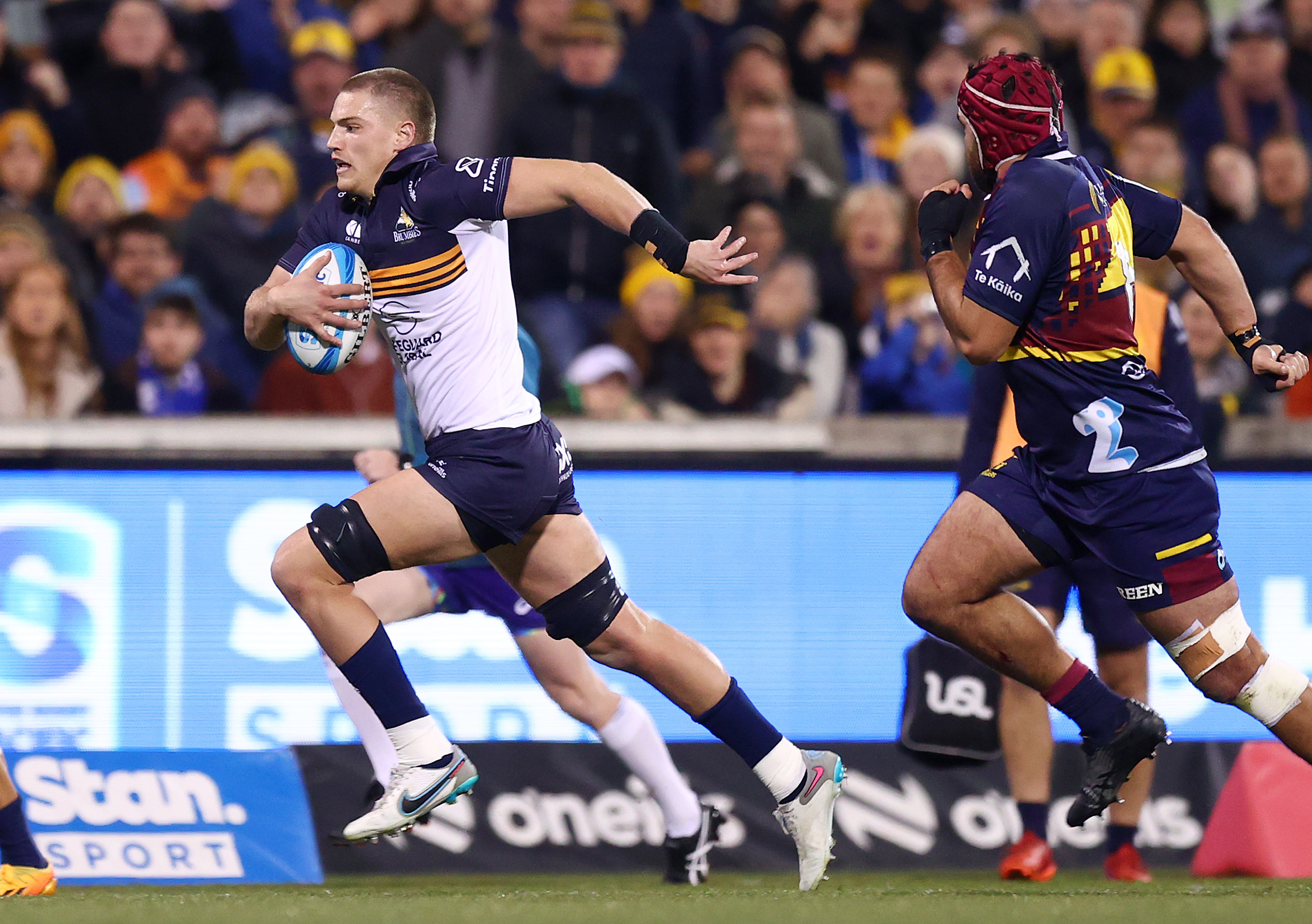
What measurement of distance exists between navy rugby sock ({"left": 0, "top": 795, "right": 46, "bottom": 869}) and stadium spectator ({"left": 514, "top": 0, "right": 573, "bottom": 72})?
6139mm

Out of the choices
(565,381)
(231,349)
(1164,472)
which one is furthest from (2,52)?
(1164,472)

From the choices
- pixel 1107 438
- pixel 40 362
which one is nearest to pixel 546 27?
pixel 40 362

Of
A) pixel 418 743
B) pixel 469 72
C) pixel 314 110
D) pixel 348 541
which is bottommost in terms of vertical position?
pixel 418 743

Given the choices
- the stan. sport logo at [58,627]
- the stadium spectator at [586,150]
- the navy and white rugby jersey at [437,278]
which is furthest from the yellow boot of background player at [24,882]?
the stadium spectator at [586,150]

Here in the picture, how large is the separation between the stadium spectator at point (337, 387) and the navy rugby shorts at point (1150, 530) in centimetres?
Answer: 409

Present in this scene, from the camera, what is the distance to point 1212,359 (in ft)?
27.3

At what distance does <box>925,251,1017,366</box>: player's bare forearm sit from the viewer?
15.9 ft

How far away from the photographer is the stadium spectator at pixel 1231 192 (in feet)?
31.1

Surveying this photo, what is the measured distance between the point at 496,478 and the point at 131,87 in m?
6.48

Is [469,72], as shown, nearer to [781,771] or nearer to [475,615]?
[475,615]

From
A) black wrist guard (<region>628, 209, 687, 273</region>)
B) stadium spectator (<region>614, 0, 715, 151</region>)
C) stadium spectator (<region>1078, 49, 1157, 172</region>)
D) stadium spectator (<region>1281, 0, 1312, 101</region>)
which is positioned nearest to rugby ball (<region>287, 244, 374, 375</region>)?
black wrist guard (<region>628, 209, 687, 273</region>)

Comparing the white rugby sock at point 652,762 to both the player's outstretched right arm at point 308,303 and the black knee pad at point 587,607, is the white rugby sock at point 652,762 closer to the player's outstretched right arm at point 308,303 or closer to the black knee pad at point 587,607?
the black knee pad at point 587,607

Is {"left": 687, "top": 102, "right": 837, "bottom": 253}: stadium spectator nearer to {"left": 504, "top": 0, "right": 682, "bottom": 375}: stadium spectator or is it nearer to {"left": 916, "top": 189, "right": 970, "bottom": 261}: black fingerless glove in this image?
{"left": 504, "top": 0, "right": 682, "bottom": 375}: stadium spectator

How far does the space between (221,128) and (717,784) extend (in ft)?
18.9
